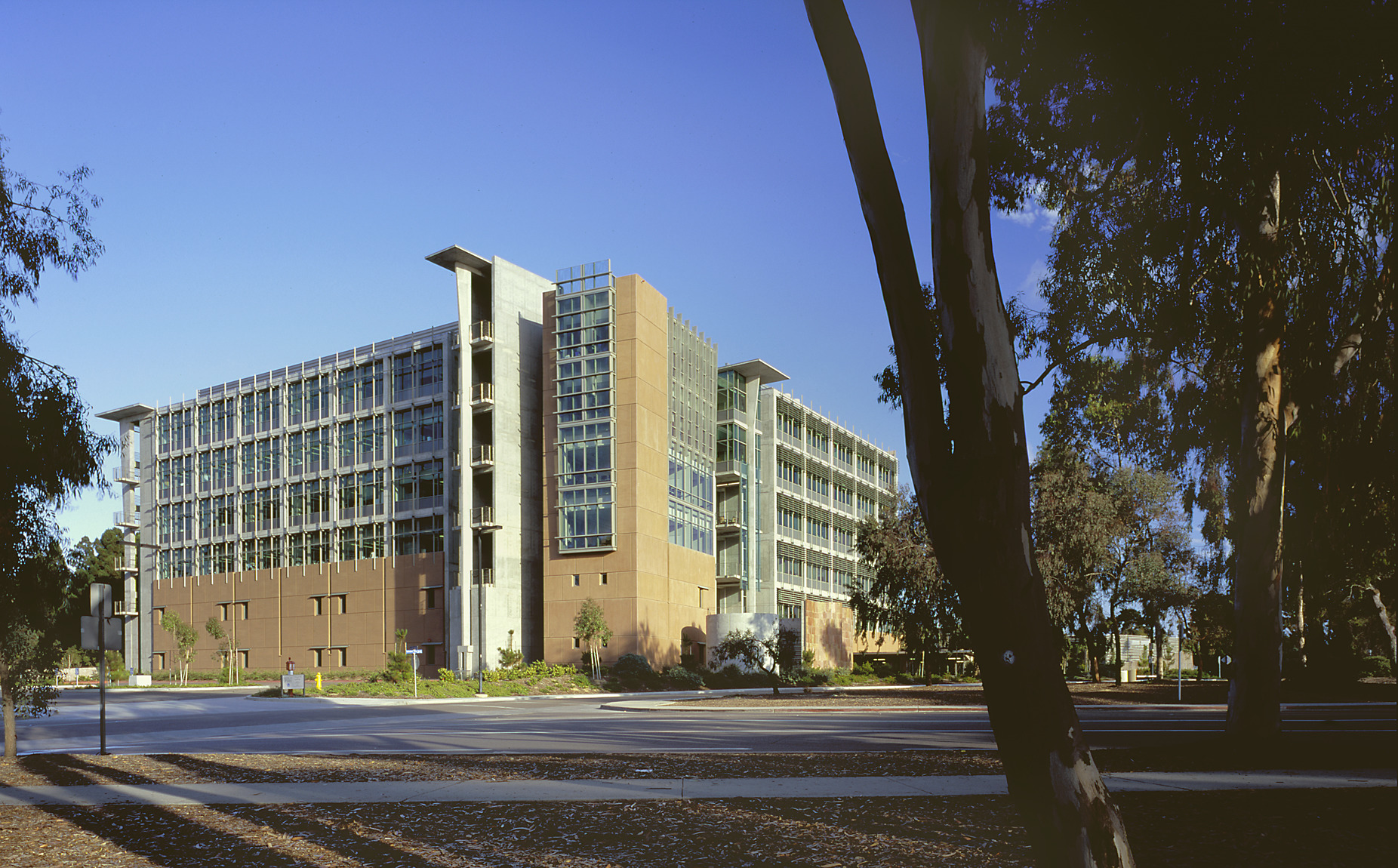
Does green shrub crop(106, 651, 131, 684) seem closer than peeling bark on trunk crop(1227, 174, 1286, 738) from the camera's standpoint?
No

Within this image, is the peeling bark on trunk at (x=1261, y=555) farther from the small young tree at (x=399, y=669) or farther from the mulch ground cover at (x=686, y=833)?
the small young tree at (x=399, y=669)

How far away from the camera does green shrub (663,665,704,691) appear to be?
5572 cm

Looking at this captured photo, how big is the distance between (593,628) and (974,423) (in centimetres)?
5655

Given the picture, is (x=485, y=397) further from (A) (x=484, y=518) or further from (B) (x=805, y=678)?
(B) (x=805, y=678)

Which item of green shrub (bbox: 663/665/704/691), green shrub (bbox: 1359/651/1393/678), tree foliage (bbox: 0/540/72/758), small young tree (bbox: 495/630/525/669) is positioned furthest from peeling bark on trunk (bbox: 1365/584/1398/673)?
small young tree (bbox: 495/630/525/669)

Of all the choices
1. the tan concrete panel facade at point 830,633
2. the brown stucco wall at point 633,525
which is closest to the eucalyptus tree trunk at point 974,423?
the brown stucco wall at point 633,525

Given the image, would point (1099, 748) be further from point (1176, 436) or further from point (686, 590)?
point (686, 590)

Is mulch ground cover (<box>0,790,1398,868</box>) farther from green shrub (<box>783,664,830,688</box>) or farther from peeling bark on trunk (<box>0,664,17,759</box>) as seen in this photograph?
green shrub (<box>783,664,830,688</box>)

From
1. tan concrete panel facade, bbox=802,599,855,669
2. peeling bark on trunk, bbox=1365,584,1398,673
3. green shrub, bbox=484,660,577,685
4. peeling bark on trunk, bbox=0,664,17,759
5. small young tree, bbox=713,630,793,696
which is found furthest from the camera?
tan concrete panel facade, bbox=802,599,855,669

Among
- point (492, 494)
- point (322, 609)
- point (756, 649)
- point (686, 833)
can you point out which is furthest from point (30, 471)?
point (322, 609)

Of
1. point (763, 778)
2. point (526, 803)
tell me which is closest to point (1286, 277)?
point (763, 778)

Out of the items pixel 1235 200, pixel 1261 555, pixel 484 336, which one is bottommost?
pixel 1261 555

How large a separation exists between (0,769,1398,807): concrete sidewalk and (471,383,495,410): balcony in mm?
55929

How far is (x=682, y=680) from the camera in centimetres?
5625
